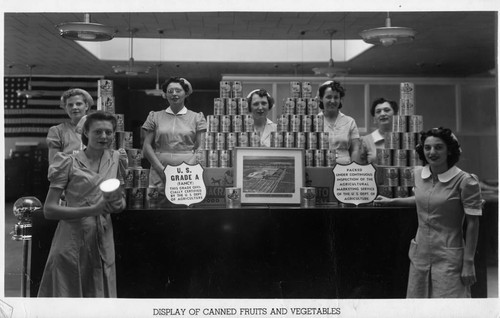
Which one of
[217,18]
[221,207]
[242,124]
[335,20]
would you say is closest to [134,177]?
[221,207]

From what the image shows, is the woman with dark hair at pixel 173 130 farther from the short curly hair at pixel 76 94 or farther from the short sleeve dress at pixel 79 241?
the short sleeve dress at pixel 79 241

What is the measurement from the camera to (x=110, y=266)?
2771 millimetres

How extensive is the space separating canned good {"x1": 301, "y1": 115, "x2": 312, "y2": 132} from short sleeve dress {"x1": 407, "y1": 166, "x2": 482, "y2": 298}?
2.67ft

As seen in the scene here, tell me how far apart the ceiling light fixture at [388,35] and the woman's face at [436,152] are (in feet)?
1.82

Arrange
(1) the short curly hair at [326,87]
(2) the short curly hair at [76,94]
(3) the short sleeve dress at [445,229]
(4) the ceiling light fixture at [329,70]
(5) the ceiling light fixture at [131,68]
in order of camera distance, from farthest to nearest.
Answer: (4) the ceiling light fixture at [329,70] → (1) the short curly hair at [326,87] → (5) the ceiling light fixture at [131,68] → (2) the short curly hair at [76,94] → (3) the short sleeve dress at [445,229]

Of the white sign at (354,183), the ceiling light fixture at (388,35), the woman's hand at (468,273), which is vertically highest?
the ceiling light fixture at (388,35)

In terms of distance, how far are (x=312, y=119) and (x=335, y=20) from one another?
651mm

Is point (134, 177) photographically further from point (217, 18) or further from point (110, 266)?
point (217, 18)

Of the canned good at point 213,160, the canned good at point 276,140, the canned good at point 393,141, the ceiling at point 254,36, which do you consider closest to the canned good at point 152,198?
the canned good at point 213,160

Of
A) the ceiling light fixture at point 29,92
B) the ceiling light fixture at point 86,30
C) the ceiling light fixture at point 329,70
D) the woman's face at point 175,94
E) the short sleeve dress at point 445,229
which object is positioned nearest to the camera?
the short sleeve dress at point 445,229

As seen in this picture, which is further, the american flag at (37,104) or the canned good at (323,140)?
the canned good at (323,140)

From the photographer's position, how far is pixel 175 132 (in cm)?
328

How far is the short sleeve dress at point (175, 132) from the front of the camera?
10.6 ft

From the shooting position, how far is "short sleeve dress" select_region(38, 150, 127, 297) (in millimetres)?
2604
